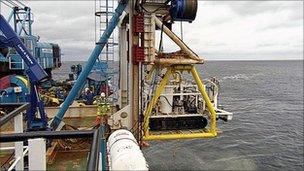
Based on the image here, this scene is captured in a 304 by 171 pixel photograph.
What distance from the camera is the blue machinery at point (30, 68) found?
34.9 ft

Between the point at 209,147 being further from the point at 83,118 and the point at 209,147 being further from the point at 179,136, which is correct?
the point at 179,136

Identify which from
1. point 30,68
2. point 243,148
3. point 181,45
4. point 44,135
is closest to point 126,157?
point 44,135

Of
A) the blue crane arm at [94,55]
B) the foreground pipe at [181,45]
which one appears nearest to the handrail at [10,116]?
the blue crane arm at [94,55]

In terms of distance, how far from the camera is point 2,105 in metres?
4.68

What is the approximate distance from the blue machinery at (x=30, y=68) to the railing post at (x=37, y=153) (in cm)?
816

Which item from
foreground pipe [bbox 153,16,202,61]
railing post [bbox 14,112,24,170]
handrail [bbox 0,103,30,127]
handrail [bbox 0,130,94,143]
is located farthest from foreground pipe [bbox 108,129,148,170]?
foreground pipe [bbox 153,16,202,61]

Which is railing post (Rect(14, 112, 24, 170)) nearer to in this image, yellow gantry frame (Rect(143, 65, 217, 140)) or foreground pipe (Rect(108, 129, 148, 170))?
foreground pipe (Rect(108, 129, 148, 170))

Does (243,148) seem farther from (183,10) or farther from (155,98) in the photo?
(183,10)

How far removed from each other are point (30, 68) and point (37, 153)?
27.4ft

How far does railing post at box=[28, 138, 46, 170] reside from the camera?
11.0 ft

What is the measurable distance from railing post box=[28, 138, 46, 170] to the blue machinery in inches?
321

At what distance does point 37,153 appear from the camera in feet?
11.3

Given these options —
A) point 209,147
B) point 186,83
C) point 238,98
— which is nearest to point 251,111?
point 238,98

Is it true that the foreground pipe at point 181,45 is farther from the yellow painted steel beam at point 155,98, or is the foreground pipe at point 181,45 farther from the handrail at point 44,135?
the handrail at point 44,135
